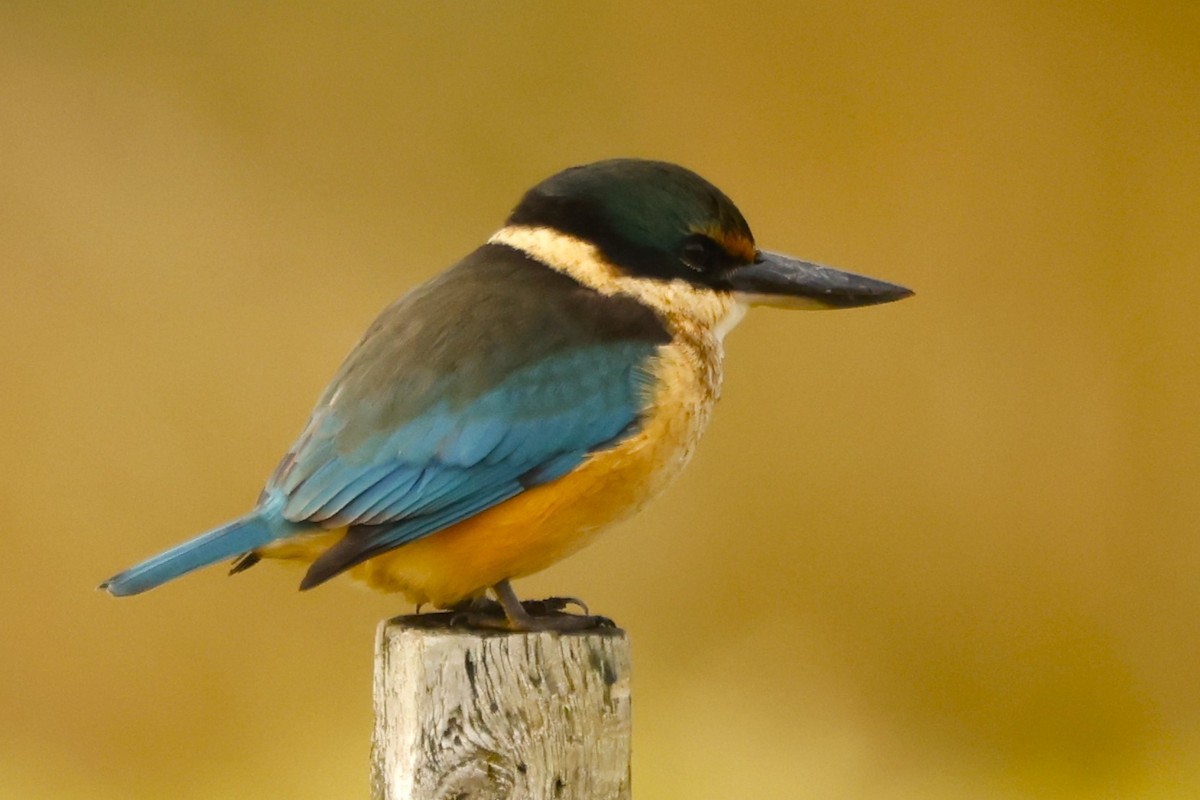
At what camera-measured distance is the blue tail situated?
1.92 m

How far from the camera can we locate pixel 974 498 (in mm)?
3770

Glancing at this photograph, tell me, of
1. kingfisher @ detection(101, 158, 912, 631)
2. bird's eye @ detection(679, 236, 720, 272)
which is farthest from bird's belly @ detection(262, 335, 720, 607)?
bird's eye @ detection(679, 236, 720, 272)

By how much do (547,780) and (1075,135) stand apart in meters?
2.64

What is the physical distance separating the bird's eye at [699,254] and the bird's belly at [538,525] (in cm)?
17

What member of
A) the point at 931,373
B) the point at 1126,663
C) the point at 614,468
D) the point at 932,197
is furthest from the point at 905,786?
the point at 614,468

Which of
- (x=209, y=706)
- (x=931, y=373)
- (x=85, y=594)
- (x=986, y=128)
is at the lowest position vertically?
(x=209, y=706)

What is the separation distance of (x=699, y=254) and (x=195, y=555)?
33.0 inches

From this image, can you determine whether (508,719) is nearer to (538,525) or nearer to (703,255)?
(538,525)

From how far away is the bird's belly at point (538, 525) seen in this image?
2.07m

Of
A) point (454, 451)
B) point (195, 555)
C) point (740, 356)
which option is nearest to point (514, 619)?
point (454, 451)

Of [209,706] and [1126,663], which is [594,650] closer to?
[209,706]

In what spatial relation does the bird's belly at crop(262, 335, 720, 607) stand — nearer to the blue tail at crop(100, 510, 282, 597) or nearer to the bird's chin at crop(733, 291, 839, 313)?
the blue tail at crop(100, 510, 282, 597)

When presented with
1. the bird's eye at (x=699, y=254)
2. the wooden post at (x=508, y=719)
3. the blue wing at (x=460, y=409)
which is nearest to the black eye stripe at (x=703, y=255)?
the bird's eye at (x=699, y=254)

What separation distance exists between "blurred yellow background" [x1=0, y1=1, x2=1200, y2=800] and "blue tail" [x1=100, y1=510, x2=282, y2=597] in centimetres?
159
